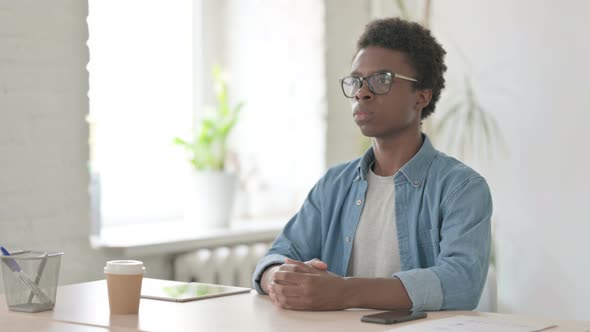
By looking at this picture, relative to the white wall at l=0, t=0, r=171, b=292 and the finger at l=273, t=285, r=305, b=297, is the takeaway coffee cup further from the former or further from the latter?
the white wall at l=0, t=0, r=171, b=292

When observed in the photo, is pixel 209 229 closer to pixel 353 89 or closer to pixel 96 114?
pixel 96 114

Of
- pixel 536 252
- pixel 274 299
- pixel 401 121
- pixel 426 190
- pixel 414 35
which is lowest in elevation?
pixel 536 252

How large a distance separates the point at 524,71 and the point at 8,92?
204 cm

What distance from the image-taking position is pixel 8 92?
8.97ft

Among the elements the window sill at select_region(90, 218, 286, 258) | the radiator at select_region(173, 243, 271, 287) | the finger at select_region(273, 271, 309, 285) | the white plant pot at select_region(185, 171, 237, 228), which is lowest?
the radiator at select_region(173, 243, 271, 287)

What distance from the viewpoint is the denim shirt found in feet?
6.05

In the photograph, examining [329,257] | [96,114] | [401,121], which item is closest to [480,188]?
[401,121]

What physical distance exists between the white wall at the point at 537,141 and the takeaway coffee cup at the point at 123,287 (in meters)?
2.23

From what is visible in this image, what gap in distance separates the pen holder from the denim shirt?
475 mm

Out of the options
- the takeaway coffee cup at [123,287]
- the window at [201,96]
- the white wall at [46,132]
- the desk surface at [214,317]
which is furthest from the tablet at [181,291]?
the window at [201,96]

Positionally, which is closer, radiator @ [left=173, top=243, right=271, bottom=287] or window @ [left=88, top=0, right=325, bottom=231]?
radiator @ [left=173, top=243, right=271, bottom=287]

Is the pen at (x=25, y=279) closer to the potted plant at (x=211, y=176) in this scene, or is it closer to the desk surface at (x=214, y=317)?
the desk surface at (x=214, y=317)

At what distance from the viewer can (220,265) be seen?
3.44 metres

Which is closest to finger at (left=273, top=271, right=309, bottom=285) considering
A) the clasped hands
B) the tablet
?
the clasped hands
